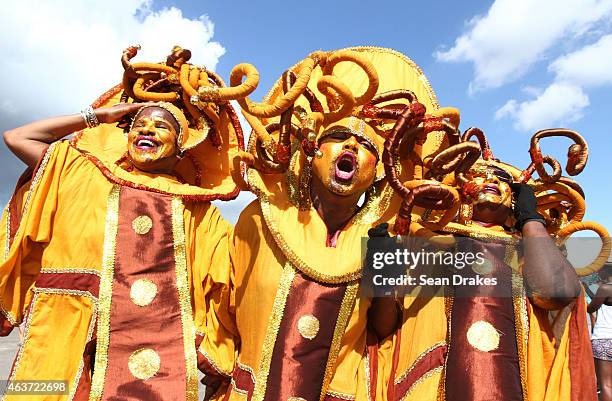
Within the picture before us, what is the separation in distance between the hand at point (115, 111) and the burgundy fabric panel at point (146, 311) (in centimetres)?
57

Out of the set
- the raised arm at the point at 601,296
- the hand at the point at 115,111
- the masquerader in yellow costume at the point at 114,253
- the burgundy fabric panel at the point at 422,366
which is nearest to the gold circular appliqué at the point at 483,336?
the burgundy fabric panel at the point at 422,366

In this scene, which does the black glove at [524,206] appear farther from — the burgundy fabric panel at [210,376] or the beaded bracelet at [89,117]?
the beaded bracelet at [89,117]

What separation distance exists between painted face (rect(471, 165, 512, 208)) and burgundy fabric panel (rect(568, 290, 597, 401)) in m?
0.76

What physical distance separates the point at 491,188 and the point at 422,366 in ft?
4.00

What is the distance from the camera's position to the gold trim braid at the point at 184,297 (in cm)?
290

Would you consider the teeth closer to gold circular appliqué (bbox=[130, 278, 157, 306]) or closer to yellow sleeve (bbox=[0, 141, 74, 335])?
yellow sleeve (bbox=[0, 141, 74, 335])

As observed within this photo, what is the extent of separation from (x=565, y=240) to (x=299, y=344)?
6.42ft

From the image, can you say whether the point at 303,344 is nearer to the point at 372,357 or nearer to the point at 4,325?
the point at 372,357

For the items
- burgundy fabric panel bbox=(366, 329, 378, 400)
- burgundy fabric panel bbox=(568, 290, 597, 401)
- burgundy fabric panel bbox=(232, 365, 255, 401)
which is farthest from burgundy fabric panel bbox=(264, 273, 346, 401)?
burgundy fabric panel bbox=(568, 290, 597, 401)

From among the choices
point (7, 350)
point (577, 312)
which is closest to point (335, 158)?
point (577, 312)

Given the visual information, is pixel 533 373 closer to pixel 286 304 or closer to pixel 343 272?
pixel 343 272

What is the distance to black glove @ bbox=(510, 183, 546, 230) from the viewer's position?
2904 millimetres

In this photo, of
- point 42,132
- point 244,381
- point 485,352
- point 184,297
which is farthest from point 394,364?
point 42,132

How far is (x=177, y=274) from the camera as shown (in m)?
3.05
